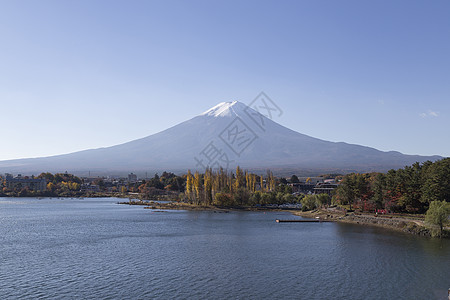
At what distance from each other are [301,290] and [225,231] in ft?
90.4

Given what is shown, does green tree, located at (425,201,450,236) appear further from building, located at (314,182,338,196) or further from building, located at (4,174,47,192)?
building, located at (4,174,47,192)

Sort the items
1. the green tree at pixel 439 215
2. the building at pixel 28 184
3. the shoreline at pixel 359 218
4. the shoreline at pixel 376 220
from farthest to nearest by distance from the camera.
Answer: the building at pixel 28 184
the shoreline at pixel 359 218
the shoreline at pixel 376 220
the green tree at pixel 439 215

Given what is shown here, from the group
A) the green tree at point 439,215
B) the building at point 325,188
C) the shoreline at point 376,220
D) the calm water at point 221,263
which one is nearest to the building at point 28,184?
the building at point 325,188

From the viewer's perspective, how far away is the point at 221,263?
112 ft

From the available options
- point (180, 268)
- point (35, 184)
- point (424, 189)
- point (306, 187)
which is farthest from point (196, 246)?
point (35, 184)

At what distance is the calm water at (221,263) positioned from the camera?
1035 inches

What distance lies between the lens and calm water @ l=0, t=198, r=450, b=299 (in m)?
26.3

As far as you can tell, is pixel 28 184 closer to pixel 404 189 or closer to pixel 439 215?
pixel 404 189

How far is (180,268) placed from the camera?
1272 inches

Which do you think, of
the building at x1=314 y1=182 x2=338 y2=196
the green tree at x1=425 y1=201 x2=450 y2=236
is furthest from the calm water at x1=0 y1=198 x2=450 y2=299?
the building at x1=314 y1=182 x2=338 y2=196

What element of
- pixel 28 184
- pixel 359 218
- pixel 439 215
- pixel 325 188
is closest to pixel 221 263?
pixel 439 215

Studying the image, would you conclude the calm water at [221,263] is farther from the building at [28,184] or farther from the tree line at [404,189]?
the building at [28,184]

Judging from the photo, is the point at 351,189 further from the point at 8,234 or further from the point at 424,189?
the point at 8,234

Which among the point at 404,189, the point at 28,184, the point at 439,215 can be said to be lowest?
the point at 439,215
